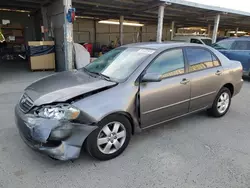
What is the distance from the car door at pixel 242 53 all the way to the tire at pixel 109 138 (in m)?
6.86

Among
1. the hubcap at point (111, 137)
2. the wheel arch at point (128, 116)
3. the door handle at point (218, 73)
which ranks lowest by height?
the hubcap at point (111, 137)

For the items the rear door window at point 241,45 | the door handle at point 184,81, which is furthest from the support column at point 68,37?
the rear door window at point 241,45

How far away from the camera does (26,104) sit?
8.19 feet

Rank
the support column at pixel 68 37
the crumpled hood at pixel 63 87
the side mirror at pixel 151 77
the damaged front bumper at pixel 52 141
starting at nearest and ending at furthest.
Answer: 1. the damaged front bumper at pixel 52 141
2. the crumpled hood at pixel 63 87
3. the side mirror at pixel 151 77
4. the support column at pixel 68 37

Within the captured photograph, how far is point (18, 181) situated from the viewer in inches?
84.4

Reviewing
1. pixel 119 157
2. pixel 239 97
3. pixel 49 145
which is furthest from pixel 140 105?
pixel 239 97

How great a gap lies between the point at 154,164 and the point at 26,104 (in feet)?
5.96

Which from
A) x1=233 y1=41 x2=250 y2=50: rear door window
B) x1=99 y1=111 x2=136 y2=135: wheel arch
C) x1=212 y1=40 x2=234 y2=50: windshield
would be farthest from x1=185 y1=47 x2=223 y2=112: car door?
x1=212 y1=40 x2=234 y2=50: windshield

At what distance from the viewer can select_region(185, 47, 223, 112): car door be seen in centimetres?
329

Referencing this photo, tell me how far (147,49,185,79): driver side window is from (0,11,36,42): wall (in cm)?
1473

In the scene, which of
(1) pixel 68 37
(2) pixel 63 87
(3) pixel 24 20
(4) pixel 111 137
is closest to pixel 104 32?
(3) pixel 24 20

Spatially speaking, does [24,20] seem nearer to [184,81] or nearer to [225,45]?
[225,45]

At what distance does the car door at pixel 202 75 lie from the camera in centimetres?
329

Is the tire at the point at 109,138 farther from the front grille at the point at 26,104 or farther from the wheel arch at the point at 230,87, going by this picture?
the wheel arch at the point at 230,87
